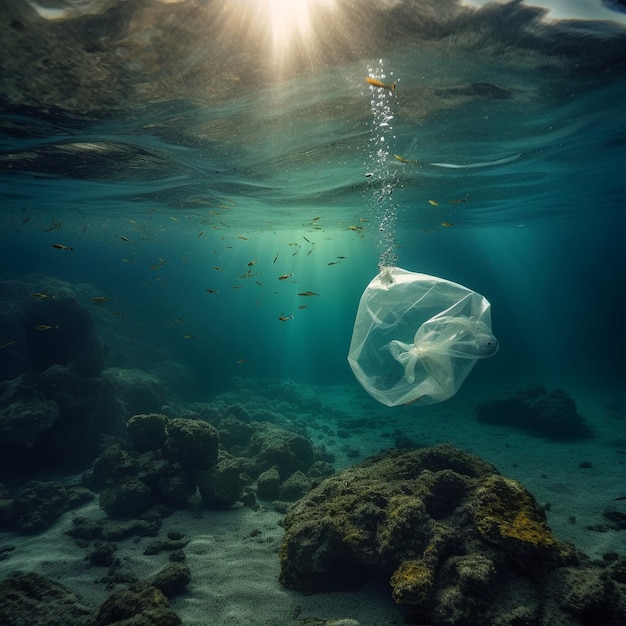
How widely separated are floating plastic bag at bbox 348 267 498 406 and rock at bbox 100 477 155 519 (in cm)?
591

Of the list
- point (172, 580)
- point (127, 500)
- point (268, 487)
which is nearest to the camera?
point (172, 580)

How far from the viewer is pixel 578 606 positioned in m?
3.85

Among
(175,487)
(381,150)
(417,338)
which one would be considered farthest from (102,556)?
(381,150)

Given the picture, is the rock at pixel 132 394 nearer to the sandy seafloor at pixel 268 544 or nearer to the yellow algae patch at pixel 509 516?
the sandy seafloor at pixel 268 544

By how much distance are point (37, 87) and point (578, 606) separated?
13.1 meters

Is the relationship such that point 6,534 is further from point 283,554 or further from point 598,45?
point 598,45

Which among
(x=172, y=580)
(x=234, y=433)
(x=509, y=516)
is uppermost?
(x=509, y=516)

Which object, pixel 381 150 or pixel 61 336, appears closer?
pixel 381 150

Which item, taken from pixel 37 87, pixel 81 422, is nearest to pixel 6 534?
pixel 81 422

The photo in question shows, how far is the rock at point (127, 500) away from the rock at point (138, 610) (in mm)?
4128

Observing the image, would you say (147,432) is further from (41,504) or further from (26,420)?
(26,420)

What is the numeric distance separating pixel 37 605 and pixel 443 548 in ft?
17.2

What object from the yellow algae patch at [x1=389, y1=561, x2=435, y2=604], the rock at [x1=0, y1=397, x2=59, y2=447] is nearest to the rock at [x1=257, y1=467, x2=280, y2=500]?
the yellow algae patch at [x1=389, y1=561, x2=435, y2=604]

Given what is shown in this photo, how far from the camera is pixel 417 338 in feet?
22.7
